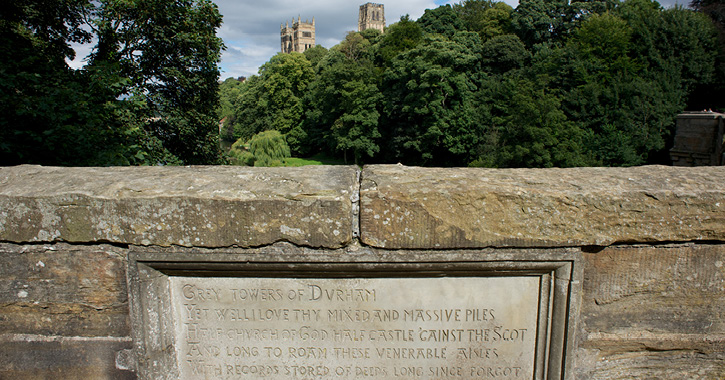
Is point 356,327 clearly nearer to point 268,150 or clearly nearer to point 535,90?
point 535,90

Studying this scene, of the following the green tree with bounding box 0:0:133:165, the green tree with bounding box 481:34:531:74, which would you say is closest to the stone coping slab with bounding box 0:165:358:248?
the green tree with bounding box 0:0:133:165

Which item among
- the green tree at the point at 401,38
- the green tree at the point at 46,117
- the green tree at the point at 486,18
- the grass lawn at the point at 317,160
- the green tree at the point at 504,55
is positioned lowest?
the grass lawn at the point at 317,160

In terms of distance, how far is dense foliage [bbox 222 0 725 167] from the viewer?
23484 millimetres

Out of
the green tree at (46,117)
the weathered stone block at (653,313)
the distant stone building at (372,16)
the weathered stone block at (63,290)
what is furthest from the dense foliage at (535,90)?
the distant stone building at (372,16)

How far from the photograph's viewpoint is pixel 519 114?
2280cm

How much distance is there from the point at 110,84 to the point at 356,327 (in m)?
4.94

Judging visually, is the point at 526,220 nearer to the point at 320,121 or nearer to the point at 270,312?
the point at 270,312

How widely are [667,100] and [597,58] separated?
4741mm

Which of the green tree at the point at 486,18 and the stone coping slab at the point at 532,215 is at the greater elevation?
the green tree at the point at 486,18

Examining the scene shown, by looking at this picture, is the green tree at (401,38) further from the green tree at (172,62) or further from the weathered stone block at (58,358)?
the weathered stone block at (58,358)

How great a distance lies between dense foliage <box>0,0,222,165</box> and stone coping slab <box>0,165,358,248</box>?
6.84ft

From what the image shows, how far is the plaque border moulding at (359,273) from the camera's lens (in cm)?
194

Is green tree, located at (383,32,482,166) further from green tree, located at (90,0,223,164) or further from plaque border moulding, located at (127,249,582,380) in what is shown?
plaque border moulding, located at (127,249,582,380)

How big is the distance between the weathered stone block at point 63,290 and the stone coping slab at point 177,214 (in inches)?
4.1
